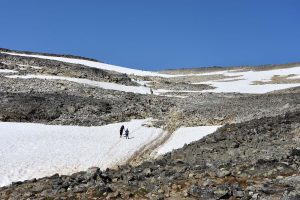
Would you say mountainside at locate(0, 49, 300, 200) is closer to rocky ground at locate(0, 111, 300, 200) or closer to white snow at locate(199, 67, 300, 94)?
rocky ground at locate(0, 111, 300, 200)

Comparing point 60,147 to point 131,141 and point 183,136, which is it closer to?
point 131,141

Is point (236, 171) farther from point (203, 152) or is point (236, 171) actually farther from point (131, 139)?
point (131, 139)

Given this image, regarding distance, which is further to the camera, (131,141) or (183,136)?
(183,136)

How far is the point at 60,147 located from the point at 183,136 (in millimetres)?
9375

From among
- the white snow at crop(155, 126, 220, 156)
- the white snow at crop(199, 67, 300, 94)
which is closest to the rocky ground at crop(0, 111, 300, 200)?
the white snow at crop(155, 126, 220, 156)

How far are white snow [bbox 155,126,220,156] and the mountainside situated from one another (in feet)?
0.25

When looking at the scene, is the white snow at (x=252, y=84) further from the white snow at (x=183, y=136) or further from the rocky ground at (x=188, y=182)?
the rocky ground at (x=188, y=182)

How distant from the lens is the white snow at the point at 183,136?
111 ft

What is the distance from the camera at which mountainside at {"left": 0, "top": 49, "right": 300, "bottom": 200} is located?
16.4 m

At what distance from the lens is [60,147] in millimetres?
33844

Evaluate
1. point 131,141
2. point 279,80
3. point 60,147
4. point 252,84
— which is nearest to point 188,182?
point 60,147

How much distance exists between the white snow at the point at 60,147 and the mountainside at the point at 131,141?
7 cm

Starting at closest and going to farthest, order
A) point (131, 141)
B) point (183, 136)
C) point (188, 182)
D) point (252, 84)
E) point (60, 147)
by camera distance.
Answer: point (188, 182), point (60, 147), point (131, 141), point (183, 136), point (252, 84)

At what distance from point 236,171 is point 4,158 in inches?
676
